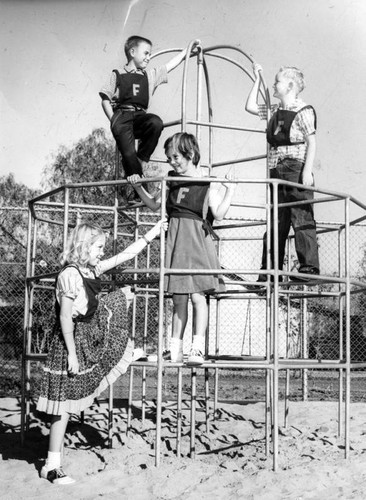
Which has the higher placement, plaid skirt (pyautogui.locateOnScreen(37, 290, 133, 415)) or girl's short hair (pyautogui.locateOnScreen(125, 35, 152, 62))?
girl's short hair (pyautogui.locateOnScreen(125, 35, 152, 62))

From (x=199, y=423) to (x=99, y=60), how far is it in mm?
9020

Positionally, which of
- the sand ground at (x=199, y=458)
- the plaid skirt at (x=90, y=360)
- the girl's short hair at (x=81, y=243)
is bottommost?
the sand ground at (x=199, y=458)

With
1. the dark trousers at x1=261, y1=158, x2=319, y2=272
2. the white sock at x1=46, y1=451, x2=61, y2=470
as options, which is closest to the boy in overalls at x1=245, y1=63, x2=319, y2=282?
the dark trousers at x1=261, y1=158, x2=319, y2=272

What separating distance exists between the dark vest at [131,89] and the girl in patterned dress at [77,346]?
161 centimetres

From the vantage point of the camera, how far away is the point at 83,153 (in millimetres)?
19688

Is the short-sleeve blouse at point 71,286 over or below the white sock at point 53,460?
over

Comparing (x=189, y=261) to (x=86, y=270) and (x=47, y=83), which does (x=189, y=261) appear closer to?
(x=86, y=270)

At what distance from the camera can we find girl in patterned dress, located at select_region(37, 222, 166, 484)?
4.78 metres

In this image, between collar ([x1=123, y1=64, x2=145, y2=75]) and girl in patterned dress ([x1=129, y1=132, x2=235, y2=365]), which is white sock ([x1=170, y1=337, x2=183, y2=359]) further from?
collar ([x1=123, y1=64, x2=145, y2=75])

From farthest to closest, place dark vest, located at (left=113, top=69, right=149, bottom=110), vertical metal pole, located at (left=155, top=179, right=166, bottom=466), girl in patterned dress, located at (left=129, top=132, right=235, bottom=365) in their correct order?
dark vest, located at (left=113, top=69, right=149, bottom=110)
girl in patterned dress, located at (left=129, top=132, right=235, bottom=365)
vertical metal pole, located at (left=155, top=179, right=166, bottom=466)

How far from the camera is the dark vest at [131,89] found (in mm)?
6148

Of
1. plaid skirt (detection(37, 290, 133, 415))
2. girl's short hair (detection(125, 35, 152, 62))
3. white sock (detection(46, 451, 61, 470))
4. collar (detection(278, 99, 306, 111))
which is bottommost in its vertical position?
white sock (detection(46, 451, 61, 470))

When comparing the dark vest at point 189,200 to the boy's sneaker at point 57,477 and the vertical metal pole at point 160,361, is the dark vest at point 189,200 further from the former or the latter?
the boy's sneaker at point 57,477

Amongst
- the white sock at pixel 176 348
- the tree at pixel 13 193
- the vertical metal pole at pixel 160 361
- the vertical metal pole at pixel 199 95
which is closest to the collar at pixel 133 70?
the vertical metal pole at pixel 199 95
